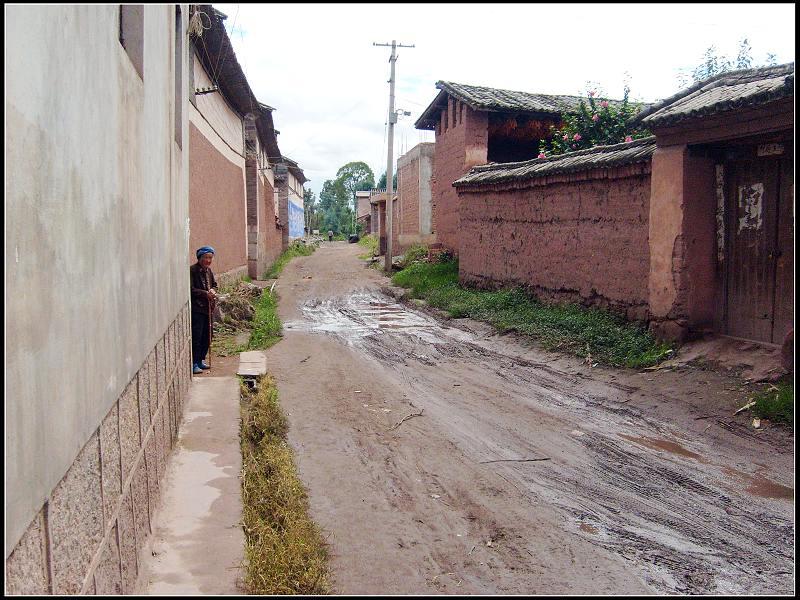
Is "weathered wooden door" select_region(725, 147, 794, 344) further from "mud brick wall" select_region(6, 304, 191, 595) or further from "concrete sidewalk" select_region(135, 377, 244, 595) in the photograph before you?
"mud brick wall" select_region(6, 304, 191, 595)

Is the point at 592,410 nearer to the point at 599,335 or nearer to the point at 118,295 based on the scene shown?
the point at 599,335

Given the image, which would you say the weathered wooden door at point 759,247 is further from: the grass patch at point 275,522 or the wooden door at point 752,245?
the grass patch at point 275,522

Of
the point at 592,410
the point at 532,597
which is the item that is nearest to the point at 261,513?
the point at 532,597

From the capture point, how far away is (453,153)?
63.2ft

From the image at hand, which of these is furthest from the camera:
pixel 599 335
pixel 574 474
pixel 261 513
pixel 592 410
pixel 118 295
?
pixel 599 335

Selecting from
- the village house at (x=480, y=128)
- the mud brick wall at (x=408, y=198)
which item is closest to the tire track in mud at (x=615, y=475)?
the village house at (x=480, y=128)

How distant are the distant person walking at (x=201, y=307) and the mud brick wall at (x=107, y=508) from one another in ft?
13.2

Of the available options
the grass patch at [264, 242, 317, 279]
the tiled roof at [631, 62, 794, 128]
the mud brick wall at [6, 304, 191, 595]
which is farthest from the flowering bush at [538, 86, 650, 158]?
the mud brick wall at [6, 304, 191, 595]

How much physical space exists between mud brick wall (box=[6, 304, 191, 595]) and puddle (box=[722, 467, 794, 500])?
4.01 metres

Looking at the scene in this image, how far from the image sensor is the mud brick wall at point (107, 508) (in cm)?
179

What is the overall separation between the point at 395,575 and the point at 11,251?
2914 mm

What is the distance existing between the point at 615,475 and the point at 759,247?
4073 millimetres

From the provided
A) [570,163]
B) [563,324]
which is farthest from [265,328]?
[570,163]

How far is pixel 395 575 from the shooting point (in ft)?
12.6
